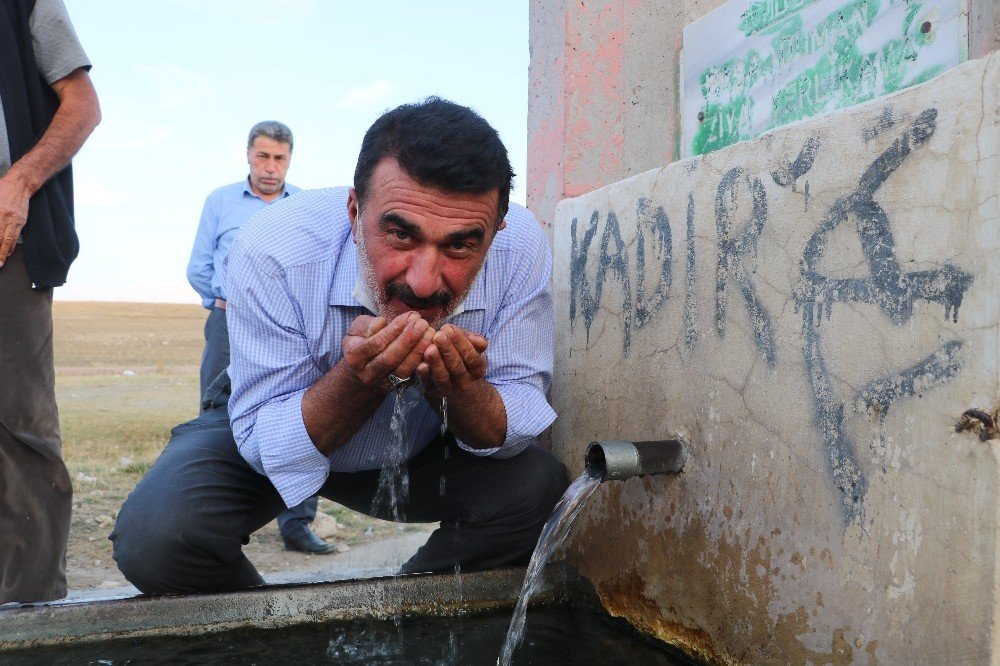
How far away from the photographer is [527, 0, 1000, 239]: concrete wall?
3.55 meters

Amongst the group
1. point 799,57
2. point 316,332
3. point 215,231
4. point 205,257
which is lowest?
point 316,332

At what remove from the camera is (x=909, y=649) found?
1.54m

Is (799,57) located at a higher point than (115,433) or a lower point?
higher

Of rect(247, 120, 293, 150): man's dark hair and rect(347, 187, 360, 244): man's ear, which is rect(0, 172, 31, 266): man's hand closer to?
rect(347, 187, 360, 244): man's ear

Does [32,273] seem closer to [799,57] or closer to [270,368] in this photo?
[270,368]

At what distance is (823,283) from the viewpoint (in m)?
1.76

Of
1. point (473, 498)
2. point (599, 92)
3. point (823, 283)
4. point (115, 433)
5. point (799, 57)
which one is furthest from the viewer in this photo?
point (115, 433)

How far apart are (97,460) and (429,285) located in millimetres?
5037

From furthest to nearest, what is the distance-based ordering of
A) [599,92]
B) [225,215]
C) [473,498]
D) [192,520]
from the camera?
[225,215] → [599,92] → [473,498] → [192,520]

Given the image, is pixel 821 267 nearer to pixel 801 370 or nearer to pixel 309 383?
pixel 801 370

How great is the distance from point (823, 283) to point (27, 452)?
2285mm

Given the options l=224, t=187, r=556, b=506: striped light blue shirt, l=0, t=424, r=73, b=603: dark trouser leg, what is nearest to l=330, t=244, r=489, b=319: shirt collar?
l=224, t=187, r=556, b=506: striped light blue shirt

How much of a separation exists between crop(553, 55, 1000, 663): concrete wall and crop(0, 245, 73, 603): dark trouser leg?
1637 mm

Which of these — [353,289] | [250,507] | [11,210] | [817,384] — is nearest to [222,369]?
[11,210]
